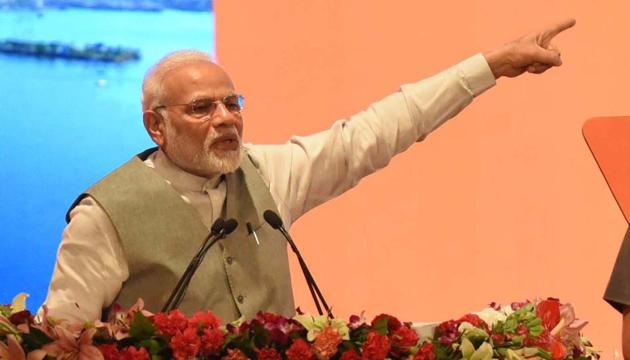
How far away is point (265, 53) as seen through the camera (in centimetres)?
445

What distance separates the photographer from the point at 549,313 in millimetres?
2498

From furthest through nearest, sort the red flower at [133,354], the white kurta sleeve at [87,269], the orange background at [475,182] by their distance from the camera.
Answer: the orange background at [475,182] < the white kurta sleeve at [87,269] < the red flower at [133,354]

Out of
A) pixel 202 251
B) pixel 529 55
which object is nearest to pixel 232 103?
pixel 202 251

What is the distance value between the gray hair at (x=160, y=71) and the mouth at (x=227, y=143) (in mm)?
179

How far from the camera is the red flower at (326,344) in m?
2.33

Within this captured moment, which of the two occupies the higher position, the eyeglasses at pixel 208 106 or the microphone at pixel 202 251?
the eyeglasses at pixel 208 106

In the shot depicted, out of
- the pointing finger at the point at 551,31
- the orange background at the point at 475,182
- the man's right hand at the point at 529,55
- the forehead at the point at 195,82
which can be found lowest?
the orange background at the point at 475,182

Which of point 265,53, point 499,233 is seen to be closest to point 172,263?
point 265,53

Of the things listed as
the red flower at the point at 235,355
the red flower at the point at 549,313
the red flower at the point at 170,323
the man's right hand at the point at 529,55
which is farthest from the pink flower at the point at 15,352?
the man's right hand at the point at 529,55

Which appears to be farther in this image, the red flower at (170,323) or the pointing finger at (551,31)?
the pointing finger at (551,31)

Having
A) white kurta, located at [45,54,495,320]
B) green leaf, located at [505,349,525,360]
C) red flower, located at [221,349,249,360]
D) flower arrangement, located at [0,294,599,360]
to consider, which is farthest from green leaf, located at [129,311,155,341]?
green leaf, located at [505,349,525,360]

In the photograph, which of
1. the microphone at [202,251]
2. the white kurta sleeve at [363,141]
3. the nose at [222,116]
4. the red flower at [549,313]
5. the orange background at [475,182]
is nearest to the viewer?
the red flower at [549,313]

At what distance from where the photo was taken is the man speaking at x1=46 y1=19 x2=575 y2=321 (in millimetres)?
2836

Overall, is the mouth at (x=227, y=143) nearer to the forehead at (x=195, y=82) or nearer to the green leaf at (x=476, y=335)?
the forehead at (x=195, y=82)
